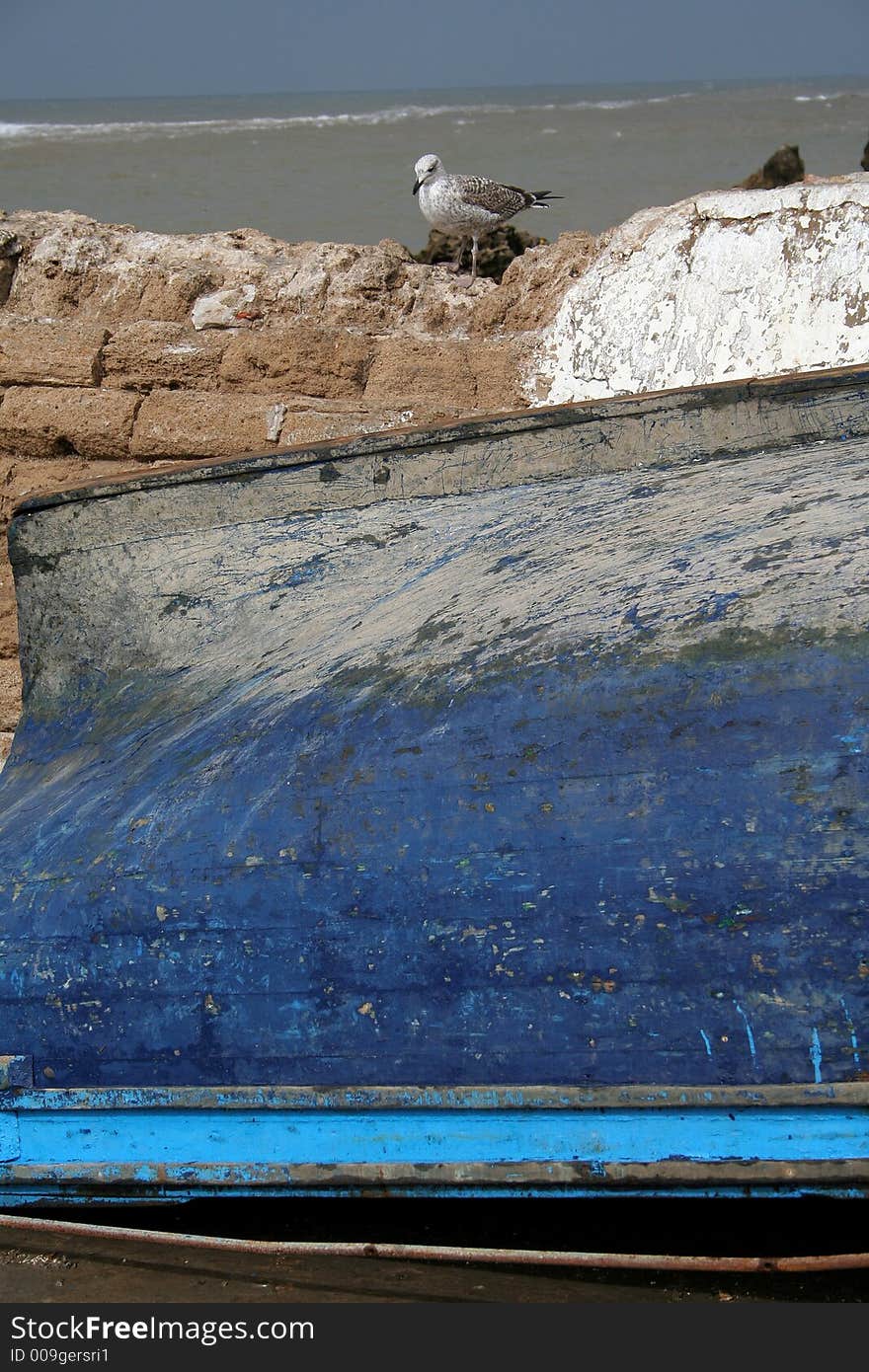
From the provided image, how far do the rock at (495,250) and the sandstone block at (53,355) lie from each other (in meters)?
1.42

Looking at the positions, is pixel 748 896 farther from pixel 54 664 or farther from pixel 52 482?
pixel 52 482

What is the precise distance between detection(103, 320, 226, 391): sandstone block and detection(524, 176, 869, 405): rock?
0.87 metres

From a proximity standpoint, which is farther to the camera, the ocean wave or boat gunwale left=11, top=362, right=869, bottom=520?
the ocean wave

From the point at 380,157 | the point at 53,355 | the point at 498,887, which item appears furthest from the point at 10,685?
the point at 380,157

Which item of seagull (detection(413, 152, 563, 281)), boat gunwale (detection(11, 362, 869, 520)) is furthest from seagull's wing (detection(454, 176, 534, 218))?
boat gunwale (detection(11, 362, 869, 520))

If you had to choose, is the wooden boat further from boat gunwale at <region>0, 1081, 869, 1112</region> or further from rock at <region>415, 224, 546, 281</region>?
rock at <region>415, 224, 546, 281</region>

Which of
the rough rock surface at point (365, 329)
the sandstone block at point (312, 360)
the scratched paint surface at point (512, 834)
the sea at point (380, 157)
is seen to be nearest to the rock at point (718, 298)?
the rough rock surface at point (365, 329)

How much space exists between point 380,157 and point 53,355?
1782 cm

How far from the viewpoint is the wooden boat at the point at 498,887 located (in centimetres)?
150

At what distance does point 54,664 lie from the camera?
245 centimetres

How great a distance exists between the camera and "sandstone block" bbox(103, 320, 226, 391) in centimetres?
334

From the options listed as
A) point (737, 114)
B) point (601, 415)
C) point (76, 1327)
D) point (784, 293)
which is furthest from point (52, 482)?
point (737, 114)

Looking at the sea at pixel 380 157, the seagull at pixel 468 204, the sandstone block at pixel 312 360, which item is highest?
the sea at pixel 380 157

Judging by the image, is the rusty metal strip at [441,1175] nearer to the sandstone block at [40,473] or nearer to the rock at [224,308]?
the sandstone block at [40,473]
